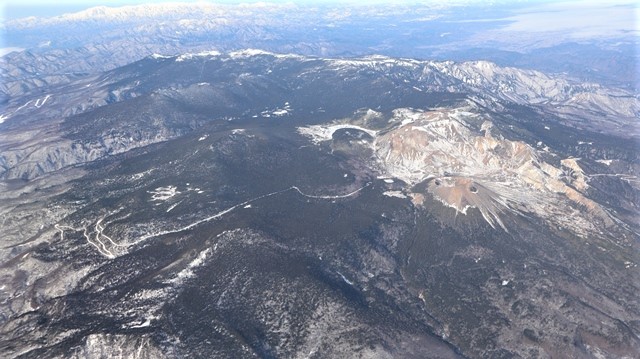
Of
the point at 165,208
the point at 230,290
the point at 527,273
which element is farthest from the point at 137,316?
the point at 527,273

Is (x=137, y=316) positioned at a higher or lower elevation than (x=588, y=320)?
higher

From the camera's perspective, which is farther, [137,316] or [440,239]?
[440,239]

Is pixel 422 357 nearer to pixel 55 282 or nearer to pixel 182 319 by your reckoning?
pixel 182 319

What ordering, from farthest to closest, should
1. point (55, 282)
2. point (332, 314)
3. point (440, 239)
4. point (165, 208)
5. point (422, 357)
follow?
point (165, 208), point (440, 239), point (55, 282), point (332, 314), point (422, 357)

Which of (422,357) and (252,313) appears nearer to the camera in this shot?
(422,357)

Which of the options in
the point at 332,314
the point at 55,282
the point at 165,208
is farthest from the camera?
the point at 165,208

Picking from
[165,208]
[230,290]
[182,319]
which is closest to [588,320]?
[230,290]

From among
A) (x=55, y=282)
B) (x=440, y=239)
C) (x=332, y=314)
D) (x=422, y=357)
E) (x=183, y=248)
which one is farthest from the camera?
(x=440, y=239)

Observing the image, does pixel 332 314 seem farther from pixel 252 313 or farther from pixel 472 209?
pixel 472 209
